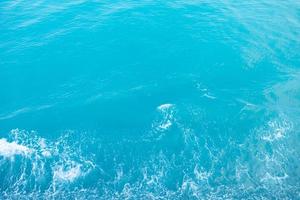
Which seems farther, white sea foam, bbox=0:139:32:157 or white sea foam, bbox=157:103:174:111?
white sea foam, bbox=157:103:174:111

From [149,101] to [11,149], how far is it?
49407 millimetres

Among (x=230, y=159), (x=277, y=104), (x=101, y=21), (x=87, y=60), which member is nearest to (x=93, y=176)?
(x=230, y=159)

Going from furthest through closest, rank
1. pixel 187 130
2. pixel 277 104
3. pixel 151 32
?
pixel 151 32 → pixel 277 104 → pixel 187 130

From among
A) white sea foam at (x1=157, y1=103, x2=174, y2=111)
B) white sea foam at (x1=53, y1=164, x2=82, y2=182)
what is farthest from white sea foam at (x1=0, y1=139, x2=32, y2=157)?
white sea foam at (x1=157, y1=103, x2=174, y2=111)

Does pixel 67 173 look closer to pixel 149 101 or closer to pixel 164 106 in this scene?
pixel 149 101

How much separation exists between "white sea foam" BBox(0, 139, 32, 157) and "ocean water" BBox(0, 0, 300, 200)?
0.52 metres

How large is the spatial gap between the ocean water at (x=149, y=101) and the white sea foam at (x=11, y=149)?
0.52 meters

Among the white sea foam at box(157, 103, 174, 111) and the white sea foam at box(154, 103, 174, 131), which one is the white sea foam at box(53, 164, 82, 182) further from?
the white sea foam at box(157, 103, 174, 111)

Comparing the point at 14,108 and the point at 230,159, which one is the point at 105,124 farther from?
the point at 230,159

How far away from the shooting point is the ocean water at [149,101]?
310ft

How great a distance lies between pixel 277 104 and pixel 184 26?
57586mm

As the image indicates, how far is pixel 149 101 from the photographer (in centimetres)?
11375

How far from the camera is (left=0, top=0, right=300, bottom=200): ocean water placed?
94438 mm

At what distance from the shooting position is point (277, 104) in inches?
4513
